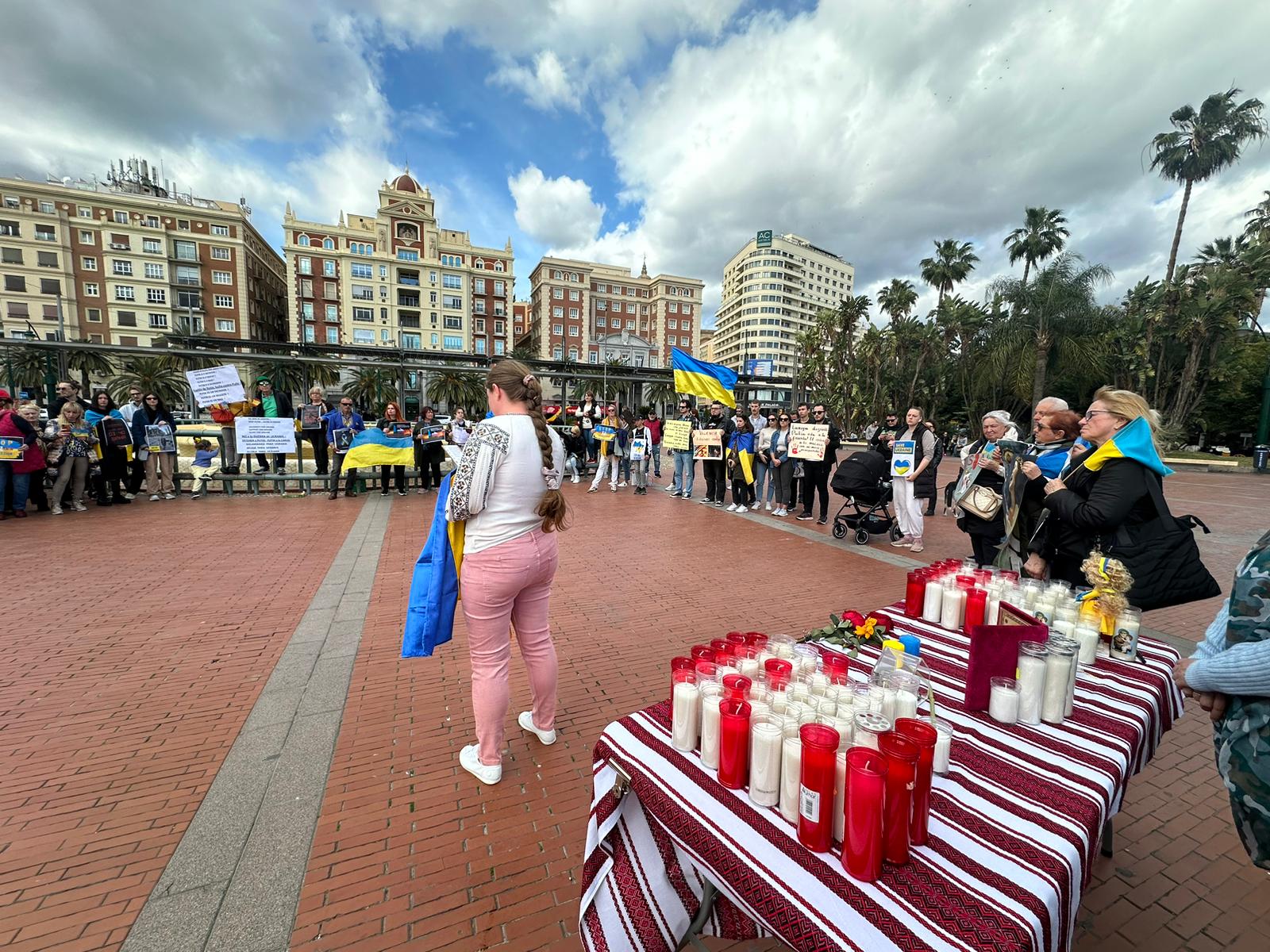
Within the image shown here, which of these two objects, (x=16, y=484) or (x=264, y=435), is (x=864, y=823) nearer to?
(x=16, y=484)

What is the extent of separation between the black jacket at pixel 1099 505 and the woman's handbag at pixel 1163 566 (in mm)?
61

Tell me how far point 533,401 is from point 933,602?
7.25 feet

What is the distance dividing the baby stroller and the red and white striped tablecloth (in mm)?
6290

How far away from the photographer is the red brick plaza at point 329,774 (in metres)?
2.11

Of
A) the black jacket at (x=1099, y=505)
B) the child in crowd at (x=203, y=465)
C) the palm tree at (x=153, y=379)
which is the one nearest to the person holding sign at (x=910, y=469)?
the black jacket at (x=1099, y=505)

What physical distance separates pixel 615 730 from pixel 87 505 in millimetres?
12812

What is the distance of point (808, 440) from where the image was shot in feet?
32.2

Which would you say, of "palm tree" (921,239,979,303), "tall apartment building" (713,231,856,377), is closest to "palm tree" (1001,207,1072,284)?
"palm tree" (921,239,979,303)

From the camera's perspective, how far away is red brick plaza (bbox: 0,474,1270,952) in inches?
83.1

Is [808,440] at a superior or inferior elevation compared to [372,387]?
inferior

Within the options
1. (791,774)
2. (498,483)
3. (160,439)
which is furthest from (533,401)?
(160,439)

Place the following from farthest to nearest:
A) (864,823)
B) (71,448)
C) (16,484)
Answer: (71,448), (16,484), (864,823)

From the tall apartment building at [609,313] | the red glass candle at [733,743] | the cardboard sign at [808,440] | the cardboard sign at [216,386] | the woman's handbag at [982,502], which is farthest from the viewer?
the tall apartment building at [609,313]

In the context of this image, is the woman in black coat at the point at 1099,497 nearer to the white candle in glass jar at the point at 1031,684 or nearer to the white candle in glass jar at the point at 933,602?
the white candle in glass jar at the point at 933,602
